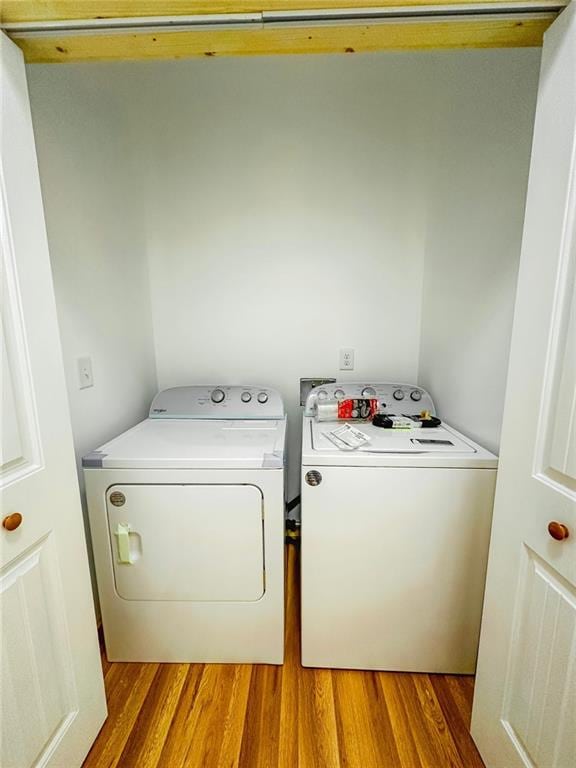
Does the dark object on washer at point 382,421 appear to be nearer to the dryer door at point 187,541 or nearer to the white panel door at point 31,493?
the dryer door at point 187,541

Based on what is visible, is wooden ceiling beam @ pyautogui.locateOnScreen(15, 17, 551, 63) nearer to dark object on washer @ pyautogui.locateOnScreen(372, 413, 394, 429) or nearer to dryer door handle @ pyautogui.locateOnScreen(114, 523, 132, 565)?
dark object on washer @ pyautogui.locateOnScreen(372, 413, 394, 429)

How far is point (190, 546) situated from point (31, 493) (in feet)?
1.94

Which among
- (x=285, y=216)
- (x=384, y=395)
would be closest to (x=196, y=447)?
(x=384, y=395)

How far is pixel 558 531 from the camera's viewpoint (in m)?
0.70

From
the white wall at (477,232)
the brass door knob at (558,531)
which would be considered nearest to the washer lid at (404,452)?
the white wall at (477,232)

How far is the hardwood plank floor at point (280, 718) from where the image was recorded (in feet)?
3.38

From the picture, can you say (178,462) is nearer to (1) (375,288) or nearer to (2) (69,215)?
(2) (69,215)

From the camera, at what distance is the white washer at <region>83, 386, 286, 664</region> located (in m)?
1.15

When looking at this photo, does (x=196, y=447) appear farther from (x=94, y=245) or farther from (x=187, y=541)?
(x=94, y=245)

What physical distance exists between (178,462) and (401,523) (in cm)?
84

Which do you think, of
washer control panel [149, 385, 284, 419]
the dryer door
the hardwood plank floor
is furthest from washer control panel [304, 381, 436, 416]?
the hardwood plank floor

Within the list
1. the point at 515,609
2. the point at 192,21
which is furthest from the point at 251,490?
the point at 192,21

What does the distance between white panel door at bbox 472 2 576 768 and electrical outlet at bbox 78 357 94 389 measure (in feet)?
5.12

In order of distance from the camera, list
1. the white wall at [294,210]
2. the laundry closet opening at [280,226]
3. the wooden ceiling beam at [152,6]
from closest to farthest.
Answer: the wooden ceiling beam at [152,6], the laundry closet opening at [280,226], the white wall at [294,210]
